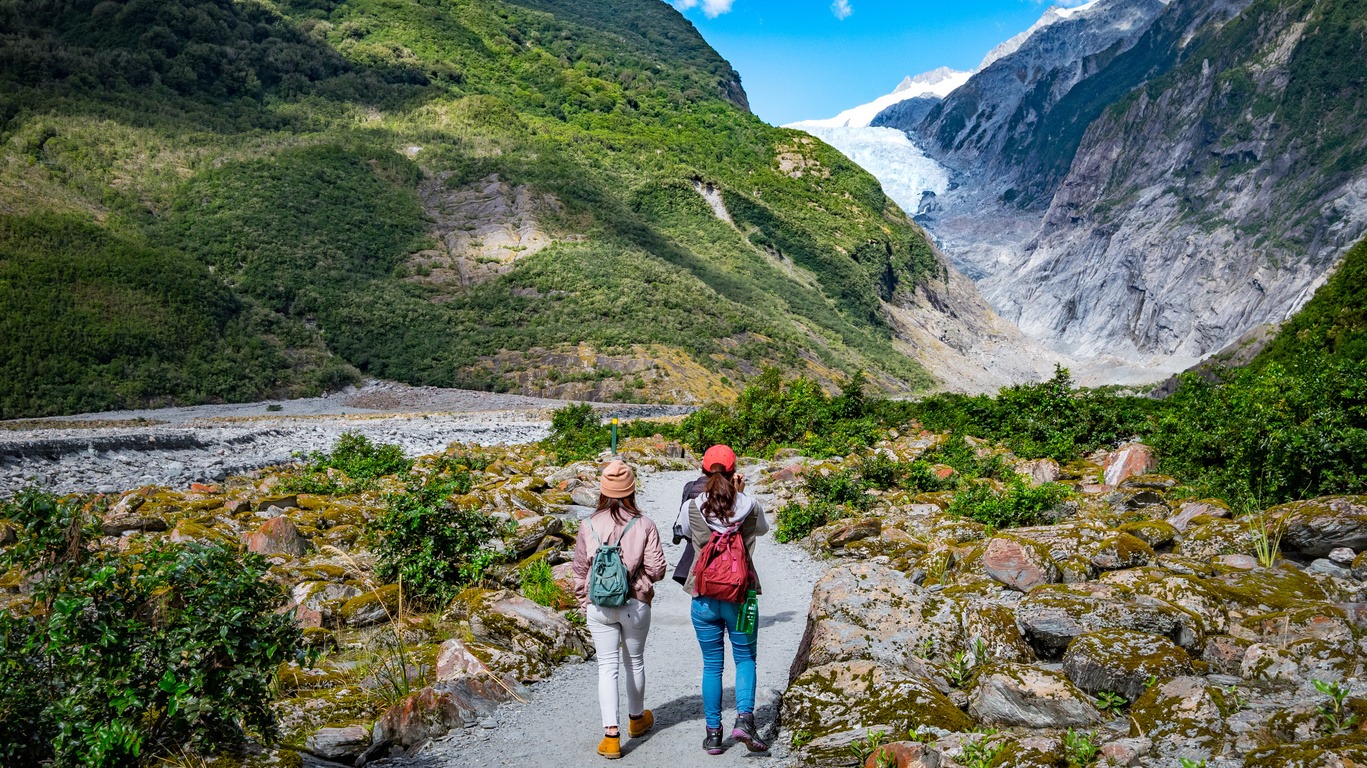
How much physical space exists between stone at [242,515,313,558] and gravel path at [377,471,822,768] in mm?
4796

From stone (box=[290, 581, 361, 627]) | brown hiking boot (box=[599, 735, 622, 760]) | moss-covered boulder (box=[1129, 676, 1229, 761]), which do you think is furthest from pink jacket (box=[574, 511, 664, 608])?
stone (box=[290, 581, 361, 627])

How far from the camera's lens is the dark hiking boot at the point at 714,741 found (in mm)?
5332

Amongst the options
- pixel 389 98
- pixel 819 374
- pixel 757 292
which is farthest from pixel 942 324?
pixel 389 98

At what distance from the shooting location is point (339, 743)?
17.6 feet

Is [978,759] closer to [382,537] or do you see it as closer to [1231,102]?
[382,537]

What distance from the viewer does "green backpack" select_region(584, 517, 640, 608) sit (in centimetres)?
520

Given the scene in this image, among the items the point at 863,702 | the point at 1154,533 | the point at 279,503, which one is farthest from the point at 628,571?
the point at 279,503

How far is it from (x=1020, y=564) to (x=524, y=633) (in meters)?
4.60

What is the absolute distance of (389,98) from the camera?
92.9 m

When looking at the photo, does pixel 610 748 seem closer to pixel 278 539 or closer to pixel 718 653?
pixel 718 653

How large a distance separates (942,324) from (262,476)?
114554mm

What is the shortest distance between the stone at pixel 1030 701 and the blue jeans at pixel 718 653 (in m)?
1.43

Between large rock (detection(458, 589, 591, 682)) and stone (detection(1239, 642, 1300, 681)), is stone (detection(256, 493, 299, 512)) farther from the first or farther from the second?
stone (detection(1239, 642, 1300, 681))

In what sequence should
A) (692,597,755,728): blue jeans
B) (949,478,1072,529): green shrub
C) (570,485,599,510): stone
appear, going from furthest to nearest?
(570,485,599,510): stone
(949,478,1072,529): green shrub
(692,597,755,728): blue jeans
